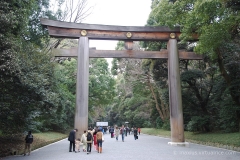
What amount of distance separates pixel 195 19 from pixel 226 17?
150 cm

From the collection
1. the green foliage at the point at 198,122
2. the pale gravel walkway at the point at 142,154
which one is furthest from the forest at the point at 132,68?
the pale gravel walkway at the point at 142,154

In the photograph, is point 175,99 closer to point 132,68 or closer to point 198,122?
point 198,122

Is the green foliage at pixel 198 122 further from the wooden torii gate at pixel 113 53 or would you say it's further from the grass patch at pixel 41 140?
the grass patch at pixel 41 140

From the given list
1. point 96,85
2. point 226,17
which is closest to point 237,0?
point 226,17

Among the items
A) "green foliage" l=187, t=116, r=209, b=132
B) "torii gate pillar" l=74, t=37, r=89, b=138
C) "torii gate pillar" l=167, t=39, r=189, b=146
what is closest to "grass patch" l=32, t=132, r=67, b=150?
"torii gate pillar" l=74, t=37, r=89, b=138

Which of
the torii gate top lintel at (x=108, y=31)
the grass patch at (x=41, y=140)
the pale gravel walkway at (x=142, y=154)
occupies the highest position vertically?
the torii gate top lintel at (x=108, y=31)

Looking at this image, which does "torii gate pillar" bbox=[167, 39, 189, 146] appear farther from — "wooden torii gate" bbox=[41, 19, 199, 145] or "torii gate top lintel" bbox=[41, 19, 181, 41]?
"torii gate top lintel" bbox=[41, 19, 181, 41]

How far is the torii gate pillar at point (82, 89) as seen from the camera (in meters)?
13.3

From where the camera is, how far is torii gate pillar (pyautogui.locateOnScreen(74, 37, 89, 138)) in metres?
13.3

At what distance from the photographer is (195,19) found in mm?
11328

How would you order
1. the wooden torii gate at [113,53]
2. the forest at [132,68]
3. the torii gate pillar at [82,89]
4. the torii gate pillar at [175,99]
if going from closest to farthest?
the forest at [132,68] → the torii gate pillar at [82,89] → the wooden torii gate at [113,53] → the torii gate pillar at [175,99]

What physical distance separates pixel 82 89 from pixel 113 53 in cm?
327

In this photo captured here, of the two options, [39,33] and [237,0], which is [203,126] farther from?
[39,33]

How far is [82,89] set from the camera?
45.3ft
